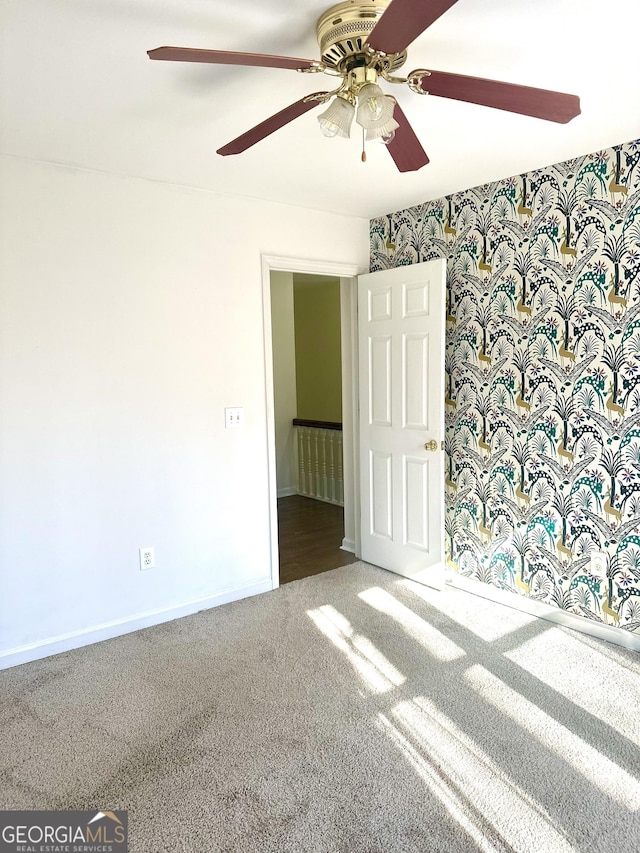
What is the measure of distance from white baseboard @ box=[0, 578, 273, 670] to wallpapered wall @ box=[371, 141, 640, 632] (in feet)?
4.58

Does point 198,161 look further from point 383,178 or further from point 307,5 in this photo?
point 307,5

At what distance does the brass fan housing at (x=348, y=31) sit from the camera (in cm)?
149

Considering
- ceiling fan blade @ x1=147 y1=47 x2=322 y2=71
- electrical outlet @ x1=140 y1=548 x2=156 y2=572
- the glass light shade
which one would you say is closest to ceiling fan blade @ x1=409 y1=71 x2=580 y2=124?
the glass light shade

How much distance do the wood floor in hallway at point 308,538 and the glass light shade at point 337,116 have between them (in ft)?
9.29

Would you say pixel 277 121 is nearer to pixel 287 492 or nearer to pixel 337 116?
pixel 337 116

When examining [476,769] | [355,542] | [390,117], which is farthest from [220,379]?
[476,769]

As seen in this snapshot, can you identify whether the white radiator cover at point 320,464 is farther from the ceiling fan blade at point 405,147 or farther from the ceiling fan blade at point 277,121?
the ceiling fan blade at point 277,121

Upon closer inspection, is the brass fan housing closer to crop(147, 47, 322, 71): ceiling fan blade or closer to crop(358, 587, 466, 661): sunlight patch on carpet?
crop(147, 47, 322, 71): ceiling fan blade

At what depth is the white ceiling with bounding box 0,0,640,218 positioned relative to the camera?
1.59 metres

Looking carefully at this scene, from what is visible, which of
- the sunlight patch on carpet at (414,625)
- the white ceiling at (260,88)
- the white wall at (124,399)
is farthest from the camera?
the sunlight patch on carpet at (414,625)

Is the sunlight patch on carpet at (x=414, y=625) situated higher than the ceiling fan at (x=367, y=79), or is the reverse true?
the ceiling fan at (x=367, y=79)

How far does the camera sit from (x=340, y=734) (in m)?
2.15

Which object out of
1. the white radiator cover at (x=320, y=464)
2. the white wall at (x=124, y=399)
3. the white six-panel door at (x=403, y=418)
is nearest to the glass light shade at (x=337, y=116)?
the white wall at (x=124, y=399)

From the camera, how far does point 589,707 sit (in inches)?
90.4
